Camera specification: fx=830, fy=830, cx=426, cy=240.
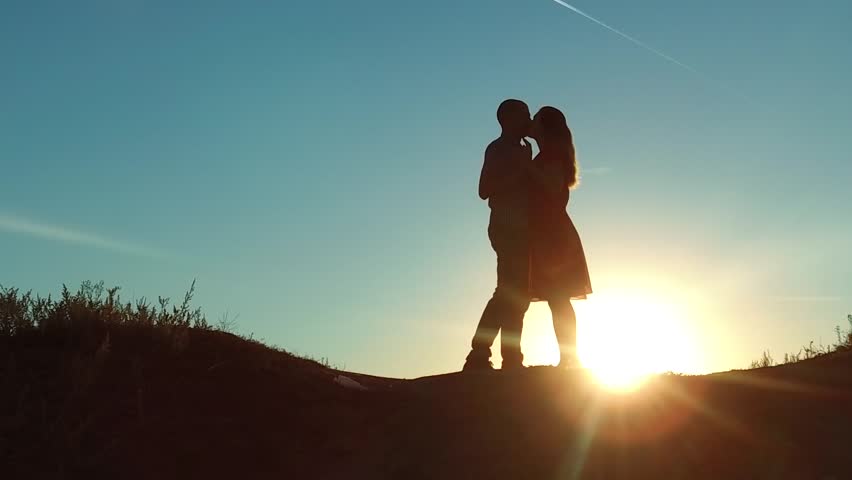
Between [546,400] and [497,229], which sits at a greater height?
[497,229]

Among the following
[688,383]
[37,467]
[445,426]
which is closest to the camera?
[37,467]

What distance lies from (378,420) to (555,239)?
2.60 m

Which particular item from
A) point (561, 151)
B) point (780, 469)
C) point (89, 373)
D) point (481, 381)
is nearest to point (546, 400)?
point (481, 381)

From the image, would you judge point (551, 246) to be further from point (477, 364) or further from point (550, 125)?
point (477, 364)

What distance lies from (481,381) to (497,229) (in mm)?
1540

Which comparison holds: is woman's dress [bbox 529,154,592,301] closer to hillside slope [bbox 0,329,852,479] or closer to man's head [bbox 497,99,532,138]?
man's head [bbox 497,99,532,138]

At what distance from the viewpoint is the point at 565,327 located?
7.94 metres

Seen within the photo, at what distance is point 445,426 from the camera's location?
6195 millimetres

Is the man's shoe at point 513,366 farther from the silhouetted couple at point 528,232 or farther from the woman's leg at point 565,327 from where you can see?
the woman's leg at point 565,327

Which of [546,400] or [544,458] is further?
[546,400]

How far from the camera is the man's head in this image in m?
7.85

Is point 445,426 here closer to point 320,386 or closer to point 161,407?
point 320,386

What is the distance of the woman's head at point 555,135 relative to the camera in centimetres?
795

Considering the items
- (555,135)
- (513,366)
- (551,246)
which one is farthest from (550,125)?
(513,366)
